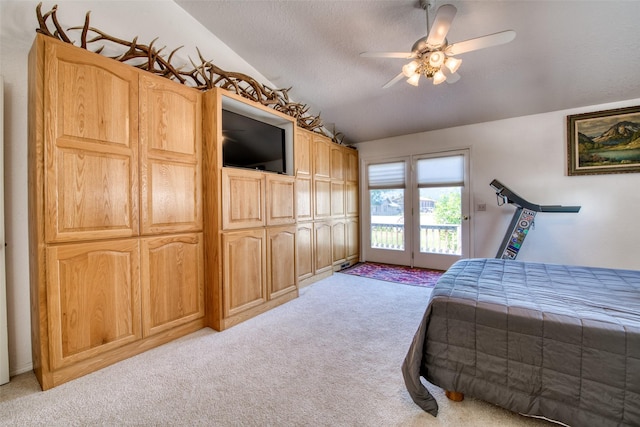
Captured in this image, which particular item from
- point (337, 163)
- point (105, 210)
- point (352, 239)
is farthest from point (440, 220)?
point (105, 210)

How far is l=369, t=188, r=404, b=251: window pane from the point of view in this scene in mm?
4867

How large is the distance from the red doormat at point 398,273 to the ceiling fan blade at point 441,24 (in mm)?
2924

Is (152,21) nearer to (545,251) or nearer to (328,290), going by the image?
(328,290)

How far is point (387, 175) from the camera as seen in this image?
16.2 feet

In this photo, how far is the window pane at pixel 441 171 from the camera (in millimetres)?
4273

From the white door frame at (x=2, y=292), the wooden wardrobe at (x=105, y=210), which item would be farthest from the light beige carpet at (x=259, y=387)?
the wooden wardrobe at (x=105, y=210)

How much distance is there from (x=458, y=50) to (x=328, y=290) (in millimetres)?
2962

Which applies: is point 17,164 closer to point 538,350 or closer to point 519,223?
point 538,350

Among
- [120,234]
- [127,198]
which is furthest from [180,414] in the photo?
[127,198]

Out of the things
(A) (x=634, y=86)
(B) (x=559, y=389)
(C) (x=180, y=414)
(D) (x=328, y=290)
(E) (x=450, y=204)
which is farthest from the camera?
(E) (x=450, y=204)

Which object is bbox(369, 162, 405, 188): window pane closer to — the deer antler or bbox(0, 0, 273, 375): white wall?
the deer antler

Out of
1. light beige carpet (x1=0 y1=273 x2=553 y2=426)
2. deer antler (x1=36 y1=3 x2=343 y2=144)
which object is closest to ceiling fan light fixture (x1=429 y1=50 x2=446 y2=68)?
deer antler (x1=36 y1=3 x2=343 y2=144)

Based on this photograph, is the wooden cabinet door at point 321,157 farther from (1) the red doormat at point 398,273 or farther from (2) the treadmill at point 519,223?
(2) the treadmill at point 519,223

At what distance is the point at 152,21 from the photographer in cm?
256
